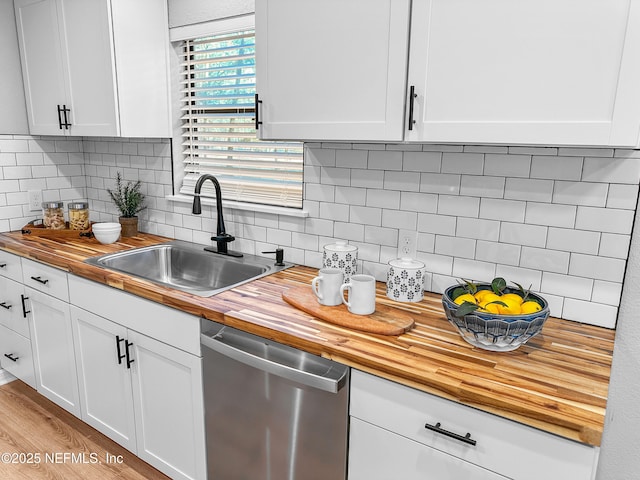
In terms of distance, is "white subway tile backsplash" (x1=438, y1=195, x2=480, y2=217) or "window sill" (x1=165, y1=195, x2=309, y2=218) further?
"window sill" (x1=165, y1=195, x2=309, y2=218)

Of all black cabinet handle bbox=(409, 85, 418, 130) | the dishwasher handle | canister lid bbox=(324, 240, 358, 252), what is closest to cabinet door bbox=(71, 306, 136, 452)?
the dishwasher handle

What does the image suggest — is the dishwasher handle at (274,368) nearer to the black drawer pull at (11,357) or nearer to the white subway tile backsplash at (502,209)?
the white subway tile backsplash at (502,209)

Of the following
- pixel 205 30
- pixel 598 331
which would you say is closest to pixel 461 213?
pixel 598 331

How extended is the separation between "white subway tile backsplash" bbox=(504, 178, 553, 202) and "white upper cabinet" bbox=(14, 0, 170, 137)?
1767 millimetres

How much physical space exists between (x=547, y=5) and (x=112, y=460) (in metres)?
2.48

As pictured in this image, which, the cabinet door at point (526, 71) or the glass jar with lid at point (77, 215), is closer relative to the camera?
the cabinet door at point (526, 71)

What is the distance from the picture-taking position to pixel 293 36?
1545 millimetres

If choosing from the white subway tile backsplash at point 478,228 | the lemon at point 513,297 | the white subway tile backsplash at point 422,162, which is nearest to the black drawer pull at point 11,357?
the white subway tile backsplash at point 422,162

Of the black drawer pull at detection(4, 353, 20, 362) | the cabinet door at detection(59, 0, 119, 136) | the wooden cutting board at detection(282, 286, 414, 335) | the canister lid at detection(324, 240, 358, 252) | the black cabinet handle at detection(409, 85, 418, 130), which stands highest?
the cabinet door at detection(59, 0, 119, 136)

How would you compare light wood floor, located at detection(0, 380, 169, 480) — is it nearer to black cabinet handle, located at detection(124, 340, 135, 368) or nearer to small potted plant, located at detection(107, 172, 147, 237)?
black cabinet handle, located at detection(124, 340, 135, 368)

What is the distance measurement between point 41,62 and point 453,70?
2.36 meters

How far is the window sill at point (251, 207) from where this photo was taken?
6.84ft

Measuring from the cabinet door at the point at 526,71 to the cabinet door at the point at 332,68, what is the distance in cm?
7

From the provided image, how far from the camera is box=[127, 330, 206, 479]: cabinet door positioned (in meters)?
1.73
